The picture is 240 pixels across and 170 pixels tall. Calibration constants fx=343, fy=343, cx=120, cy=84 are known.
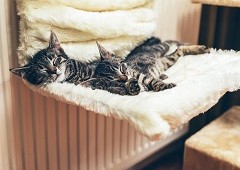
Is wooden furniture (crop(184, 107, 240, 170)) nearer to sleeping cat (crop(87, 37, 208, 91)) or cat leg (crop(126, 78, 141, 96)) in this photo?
sleeping cat (crop(87, 37, 208, 91))

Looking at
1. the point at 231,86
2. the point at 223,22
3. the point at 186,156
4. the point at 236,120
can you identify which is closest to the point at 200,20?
the point at 223,22

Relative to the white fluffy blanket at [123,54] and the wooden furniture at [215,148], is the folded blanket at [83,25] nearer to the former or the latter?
the white fluffy blanket at [123,54]

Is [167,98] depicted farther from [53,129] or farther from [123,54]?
[53,129]

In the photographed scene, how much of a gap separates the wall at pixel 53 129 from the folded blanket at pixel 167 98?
185 mm

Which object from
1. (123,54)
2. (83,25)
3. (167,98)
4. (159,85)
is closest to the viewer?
(167,98)

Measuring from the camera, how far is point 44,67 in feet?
3.12

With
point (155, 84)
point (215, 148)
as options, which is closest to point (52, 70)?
point (155, 84)

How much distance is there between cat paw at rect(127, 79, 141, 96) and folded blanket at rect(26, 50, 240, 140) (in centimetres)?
2

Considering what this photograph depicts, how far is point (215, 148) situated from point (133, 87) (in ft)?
1.90

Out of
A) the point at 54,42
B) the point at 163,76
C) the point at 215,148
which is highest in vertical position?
the point at 54,42

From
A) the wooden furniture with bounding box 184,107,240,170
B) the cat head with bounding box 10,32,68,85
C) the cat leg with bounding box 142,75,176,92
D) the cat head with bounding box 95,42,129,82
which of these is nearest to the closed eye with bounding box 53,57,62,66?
the cat head with bounding box 10,32,68,85

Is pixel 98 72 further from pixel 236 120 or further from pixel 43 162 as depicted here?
pixel 236 120

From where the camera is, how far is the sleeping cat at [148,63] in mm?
966

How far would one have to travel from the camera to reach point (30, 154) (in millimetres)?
1217
